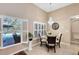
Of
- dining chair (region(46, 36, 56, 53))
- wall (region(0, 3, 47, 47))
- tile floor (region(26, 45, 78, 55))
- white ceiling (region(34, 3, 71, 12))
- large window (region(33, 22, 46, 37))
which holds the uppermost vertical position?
white ceiling (region(34, 3, 71, 12))

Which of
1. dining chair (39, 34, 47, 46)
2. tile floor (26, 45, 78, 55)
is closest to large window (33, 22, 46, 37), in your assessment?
dining chair (39, 34, 47, 46)

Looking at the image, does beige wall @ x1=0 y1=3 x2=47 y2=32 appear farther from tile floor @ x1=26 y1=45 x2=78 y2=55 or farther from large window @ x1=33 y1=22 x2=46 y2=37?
tile floor @ x1=26 y1=45 x2=78 y2=55

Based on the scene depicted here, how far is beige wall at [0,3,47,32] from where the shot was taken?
1.46m

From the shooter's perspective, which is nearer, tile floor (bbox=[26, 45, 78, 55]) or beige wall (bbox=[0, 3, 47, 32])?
beige wall (bbox=[0, 3, 47, 32])

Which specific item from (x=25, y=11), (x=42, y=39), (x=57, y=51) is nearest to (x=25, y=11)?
(x=25, y=11)

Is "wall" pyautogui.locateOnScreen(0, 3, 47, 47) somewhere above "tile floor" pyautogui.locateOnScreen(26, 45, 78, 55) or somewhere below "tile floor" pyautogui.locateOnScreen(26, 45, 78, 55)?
above

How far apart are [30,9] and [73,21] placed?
2.27ft

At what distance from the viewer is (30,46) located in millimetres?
1618

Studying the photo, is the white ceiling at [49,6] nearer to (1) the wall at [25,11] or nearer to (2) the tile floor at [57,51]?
(1) the wall at [25,11]

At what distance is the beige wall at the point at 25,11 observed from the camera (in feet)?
4.78

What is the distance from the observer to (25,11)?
1.57 metres

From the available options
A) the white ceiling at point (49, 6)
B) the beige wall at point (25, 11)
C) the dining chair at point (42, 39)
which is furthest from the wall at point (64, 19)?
the dining chair at point (42, 39)
